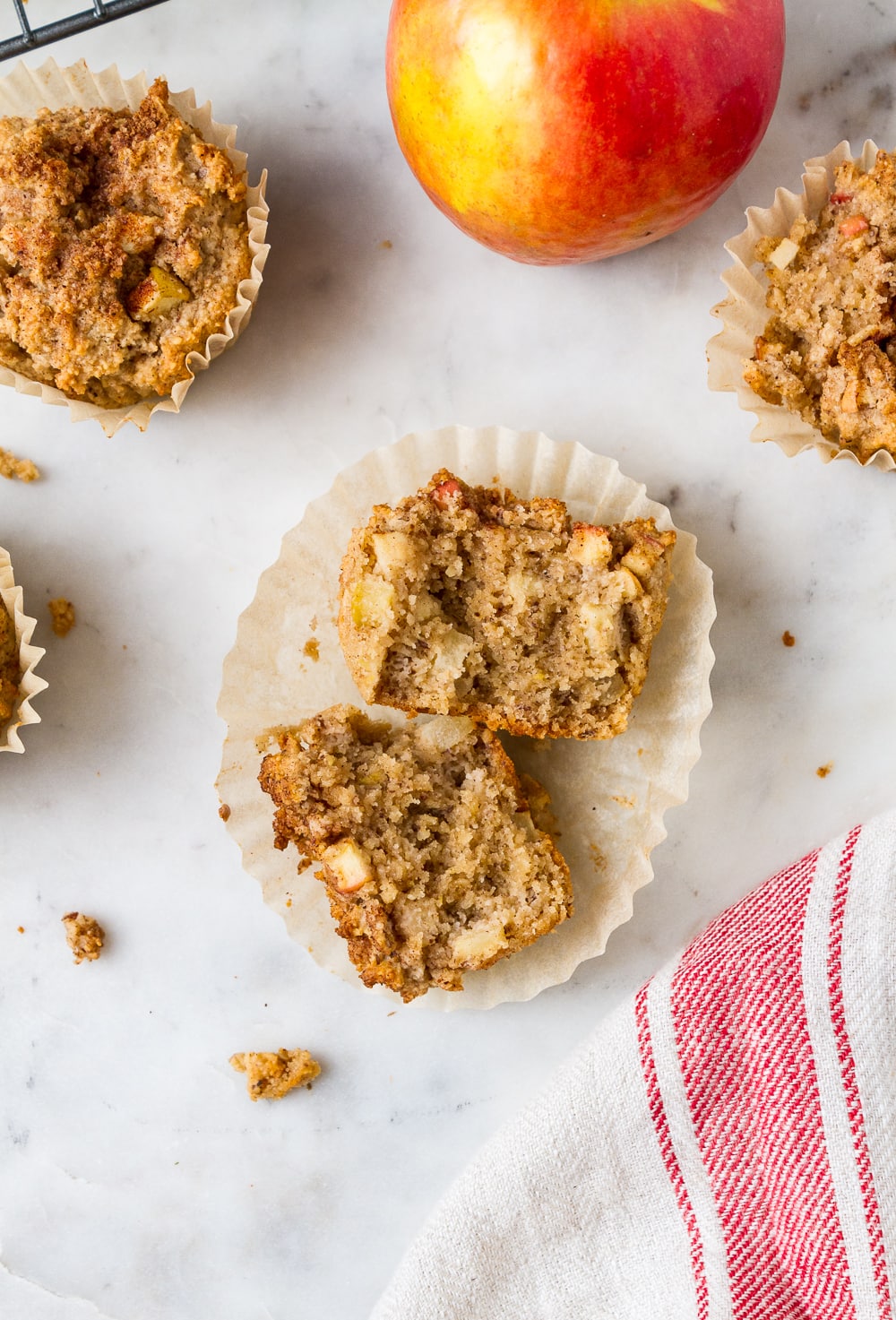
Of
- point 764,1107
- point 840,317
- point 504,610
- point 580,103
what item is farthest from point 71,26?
point 764,1107

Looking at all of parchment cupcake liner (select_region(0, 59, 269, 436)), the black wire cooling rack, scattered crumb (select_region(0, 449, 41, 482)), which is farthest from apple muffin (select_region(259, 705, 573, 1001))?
the black wire cooling rack

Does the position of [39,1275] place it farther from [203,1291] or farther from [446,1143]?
[446,1143]

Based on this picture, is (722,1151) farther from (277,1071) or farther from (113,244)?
(113,244)

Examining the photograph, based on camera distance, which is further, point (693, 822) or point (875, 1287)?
point (693, 822)

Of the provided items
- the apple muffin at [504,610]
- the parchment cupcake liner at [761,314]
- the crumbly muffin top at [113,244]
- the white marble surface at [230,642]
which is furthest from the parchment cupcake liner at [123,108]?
the parchment cupcake liner at [761,314]

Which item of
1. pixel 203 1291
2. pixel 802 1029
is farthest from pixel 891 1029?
pixel 203 1291

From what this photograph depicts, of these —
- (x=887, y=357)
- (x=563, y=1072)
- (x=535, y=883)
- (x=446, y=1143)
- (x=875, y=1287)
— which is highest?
(x=887, y=357)
